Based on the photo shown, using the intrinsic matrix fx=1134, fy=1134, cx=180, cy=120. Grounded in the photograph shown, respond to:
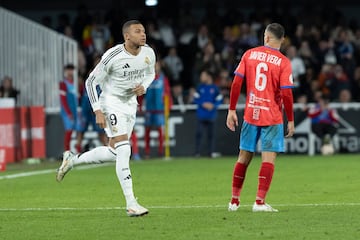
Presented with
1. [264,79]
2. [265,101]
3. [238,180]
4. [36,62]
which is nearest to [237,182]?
[238,180]

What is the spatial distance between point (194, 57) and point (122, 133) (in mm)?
17072

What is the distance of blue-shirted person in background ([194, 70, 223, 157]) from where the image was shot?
83.6 feet

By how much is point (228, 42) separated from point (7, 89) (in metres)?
6.63

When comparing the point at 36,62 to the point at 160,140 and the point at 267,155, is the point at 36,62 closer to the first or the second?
the point at 160,140

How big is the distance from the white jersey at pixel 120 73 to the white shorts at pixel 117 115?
0.05m

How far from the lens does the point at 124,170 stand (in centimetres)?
1258

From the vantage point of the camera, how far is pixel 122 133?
12.9m

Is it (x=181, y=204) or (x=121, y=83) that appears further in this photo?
(x=181, y=204)

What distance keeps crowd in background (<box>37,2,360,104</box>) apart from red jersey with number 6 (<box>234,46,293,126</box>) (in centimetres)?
1440

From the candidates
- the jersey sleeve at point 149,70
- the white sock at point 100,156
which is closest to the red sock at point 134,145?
the white sock at point 100,156

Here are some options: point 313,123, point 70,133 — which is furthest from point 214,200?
point 313,123

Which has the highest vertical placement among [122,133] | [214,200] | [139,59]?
[139,59]

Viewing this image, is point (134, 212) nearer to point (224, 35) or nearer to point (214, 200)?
point (214, 200)

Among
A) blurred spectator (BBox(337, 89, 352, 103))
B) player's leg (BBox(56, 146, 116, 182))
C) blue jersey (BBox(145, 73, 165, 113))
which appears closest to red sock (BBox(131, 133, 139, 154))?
blue jersey (BBox(145, 73, 165, 113))
